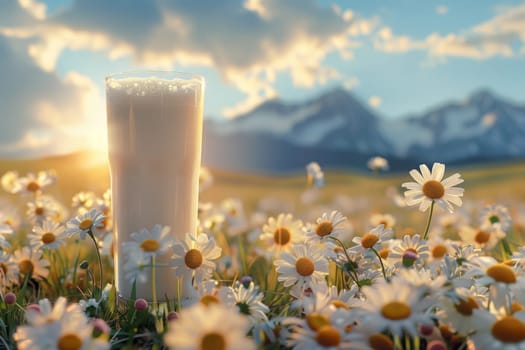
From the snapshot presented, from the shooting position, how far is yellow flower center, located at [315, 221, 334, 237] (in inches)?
107

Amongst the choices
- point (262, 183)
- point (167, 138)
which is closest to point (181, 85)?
point (167, 138)

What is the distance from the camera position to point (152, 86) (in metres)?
2.91

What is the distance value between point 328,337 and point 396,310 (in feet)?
0.77

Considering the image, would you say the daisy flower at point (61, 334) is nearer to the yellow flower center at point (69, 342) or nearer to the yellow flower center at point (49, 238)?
the yellow flower center at point (69, 342)

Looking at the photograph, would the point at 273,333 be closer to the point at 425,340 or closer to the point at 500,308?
the point at 425,340

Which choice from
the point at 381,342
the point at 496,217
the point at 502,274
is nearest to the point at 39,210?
the point at 381,342

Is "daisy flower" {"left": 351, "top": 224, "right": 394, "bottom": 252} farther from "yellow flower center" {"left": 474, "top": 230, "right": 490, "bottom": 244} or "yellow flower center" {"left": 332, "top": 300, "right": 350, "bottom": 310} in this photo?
"yellow flower center" {"left": 474, "top": 230, "right": 490, "bottom": 244}

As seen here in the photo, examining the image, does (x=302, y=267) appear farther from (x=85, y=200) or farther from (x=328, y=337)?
(x=85, y=200)

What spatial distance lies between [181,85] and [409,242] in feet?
4.73

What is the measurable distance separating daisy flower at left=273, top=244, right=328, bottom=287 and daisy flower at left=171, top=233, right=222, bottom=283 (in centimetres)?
35

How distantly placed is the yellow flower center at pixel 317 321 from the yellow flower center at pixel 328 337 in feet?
0.16

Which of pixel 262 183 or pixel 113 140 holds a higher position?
pixel 113 140

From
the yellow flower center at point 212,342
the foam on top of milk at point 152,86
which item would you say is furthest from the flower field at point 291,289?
the foam on top of milk at point 152,86

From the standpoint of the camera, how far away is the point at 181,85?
2973 mm
